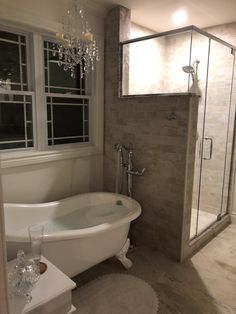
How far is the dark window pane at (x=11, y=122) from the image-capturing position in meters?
2.50

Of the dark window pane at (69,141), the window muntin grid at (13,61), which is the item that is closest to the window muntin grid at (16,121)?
the window muntin grid at (13,61)

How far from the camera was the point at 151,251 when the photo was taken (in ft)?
9.32

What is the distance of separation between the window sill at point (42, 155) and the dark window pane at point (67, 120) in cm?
23

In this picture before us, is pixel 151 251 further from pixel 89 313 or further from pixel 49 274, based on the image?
pixel 49 274

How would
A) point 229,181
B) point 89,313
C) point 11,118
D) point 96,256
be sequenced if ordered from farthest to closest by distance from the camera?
1. point 229,181
2. point 11,118
3. point 96,256
4. point 89,313

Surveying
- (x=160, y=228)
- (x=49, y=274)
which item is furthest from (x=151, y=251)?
(x=49, y=274)

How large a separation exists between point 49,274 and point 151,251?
5.07ft

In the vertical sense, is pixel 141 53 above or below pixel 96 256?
above

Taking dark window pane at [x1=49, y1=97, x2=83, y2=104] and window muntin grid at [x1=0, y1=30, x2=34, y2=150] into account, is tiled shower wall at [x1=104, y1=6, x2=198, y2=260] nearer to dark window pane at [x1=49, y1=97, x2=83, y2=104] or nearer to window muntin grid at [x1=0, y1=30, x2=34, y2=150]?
dark window pane at [x1=49, y1=97, x2=83, y2=104]

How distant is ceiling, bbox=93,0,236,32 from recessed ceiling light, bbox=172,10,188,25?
0.05 meters

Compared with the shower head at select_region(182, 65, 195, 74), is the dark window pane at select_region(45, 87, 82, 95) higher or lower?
lower

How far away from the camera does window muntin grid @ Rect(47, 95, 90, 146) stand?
9.49ft

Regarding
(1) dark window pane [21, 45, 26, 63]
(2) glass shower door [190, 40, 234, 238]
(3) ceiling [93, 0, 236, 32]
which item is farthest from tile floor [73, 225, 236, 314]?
(3) ceiling [93, 0, 236, 32]

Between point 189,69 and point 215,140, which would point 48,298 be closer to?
point 189,69
